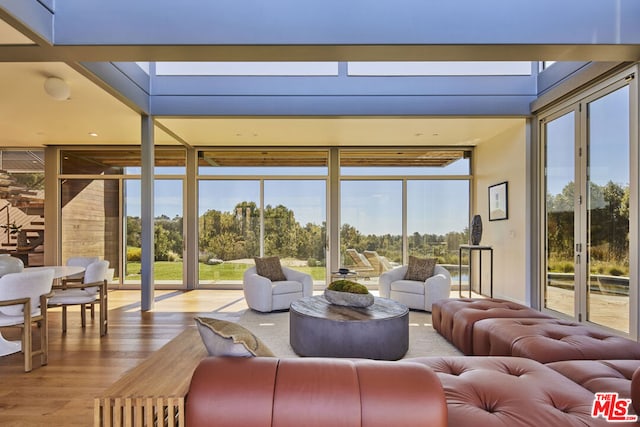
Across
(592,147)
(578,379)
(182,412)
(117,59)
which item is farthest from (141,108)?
(592,147)

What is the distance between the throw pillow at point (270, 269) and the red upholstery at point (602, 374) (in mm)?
3936

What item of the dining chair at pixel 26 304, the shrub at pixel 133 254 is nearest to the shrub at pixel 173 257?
the shrub at pixel 133 254

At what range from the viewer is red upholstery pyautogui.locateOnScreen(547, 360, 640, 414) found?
1726mm

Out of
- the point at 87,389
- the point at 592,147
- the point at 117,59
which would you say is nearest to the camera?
the point at 87,389

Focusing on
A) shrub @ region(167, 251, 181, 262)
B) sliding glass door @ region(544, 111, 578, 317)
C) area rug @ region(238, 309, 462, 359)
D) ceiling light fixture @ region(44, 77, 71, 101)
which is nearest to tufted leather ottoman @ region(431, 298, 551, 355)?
area rug @ region(238, 309, 462, 359)

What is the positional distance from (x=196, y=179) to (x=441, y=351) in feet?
18.7

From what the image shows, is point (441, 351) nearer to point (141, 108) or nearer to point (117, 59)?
point (117, 59)

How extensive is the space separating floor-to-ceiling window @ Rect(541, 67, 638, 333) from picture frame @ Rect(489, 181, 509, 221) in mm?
890

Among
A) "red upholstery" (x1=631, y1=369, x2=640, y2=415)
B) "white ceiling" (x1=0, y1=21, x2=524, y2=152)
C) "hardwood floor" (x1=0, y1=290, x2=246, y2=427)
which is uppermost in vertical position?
"white ceiling" (x1=0, y1=21, x2=524, y2=152)

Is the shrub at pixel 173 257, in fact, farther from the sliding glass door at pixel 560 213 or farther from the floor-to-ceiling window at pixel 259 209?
the sliding glass door at pixel 560 213

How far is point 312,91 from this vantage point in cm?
505

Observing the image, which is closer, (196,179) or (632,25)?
(632,25)

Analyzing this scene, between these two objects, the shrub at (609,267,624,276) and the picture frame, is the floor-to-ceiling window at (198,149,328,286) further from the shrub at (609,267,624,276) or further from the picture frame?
the shrub at (609,267,624,276)

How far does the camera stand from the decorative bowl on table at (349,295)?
348 cm
